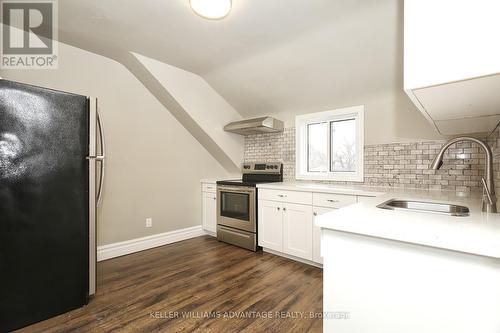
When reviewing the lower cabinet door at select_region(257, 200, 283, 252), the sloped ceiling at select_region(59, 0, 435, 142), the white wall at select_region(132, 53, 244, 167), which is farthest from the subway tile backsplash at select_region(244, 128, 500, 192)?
the white wall at select_region(132, 53, 244, 167)

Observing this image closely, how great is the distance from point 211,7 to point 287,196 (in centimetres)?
201

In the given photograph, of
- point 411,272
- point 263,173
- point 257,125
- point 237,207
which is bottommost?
point 237,207

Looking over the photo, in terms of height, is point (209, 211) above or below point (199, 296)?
above

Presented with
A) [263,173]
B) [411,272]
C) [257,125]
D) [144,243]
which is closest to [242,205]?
[263,173]

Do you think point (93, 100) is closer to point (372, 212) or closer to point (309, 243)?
point (372, 212)

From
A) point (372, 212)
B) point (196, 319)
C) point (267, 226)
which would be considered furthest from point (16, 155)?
point (267, 226)

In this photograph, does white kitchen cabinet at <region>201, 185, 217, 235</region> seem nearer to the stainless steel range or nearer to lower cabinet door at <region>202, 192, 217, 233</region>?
lower cabinet door at <region>202, 192, 217, 233</region>

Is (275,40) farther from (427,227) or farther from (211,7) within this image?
(427,227)

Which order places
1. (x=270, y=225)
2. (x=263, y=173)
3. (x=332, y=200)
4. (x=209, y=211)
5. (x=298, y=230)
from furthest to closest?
(x=209, y=211) → (x=263, y=173) → (x=270, y=225) → (x=298, y=230) → (x=332, y=200)

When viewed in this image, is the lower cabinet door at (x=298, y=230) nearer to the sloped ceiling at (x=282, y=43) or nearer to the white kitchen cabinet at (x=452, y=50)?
the sloped ceiling at (x=282, y=43)

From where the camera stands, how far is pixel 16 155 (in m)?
1.59

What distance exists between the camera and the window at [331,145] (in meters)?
2.98

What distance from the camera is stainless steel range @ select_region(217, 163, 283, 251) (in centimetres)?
317

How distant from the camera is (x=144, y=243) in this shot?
319 centimetres
